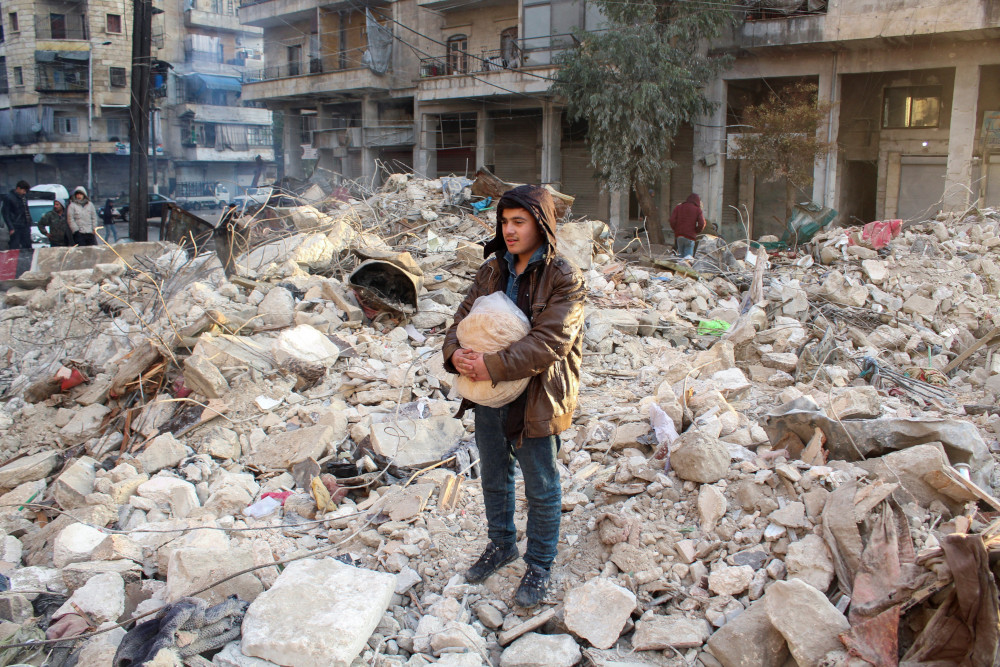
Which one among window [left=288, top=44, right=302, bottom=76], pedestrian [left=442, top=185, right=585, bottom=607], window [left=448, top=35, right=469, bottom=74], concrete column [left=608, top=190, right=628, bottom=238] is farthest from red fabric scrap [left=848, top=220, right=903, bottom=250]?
window [left=288, top=44, right=302, bottom=76]

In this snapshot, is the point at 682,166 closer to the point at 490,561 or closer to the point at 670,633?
the point at 490,561

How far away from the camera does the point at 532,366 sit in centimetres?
243

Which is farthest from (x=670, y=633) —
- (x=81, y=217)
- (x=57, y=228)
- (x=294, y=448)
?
(x=57, y=228)

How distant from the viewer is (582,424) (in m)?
4.44

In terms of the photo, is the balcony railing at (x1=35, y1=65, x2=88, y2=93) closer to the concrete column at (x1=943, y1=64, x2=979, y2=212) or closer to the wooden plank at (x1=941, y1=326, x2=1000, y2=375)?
the concrete column at (x1=943, y1=64, x2=979, y2=212)

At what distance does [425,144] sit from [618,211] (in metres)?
7.69

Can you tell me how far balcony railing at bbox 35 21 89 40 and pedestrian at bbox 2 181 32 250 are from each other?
2876 cm

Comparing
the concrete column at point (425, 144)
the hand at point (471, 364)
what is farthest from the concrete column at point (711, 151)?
the hand at point (471, 364)

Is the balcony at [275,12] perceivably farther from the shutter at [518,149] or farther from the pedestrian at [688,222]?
the pedestrian at [688,222]

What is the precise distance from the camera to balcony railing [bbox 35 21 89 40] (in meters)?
34.5

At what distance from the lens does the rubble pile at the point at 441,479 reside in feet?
7.97

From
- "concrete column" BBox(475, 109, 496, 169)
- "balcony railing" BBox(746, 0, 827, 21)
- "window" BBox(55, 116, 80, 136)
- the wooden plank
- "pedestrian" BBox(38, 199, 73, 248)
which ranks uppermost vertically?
"balcony railing" BBox(746, 0, 827, 21)

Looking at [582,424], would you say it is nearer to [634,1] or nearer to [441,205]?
[441,205]

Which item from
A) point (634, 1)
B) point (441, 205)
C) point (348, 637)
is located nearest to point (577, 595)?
point (348, 637)
